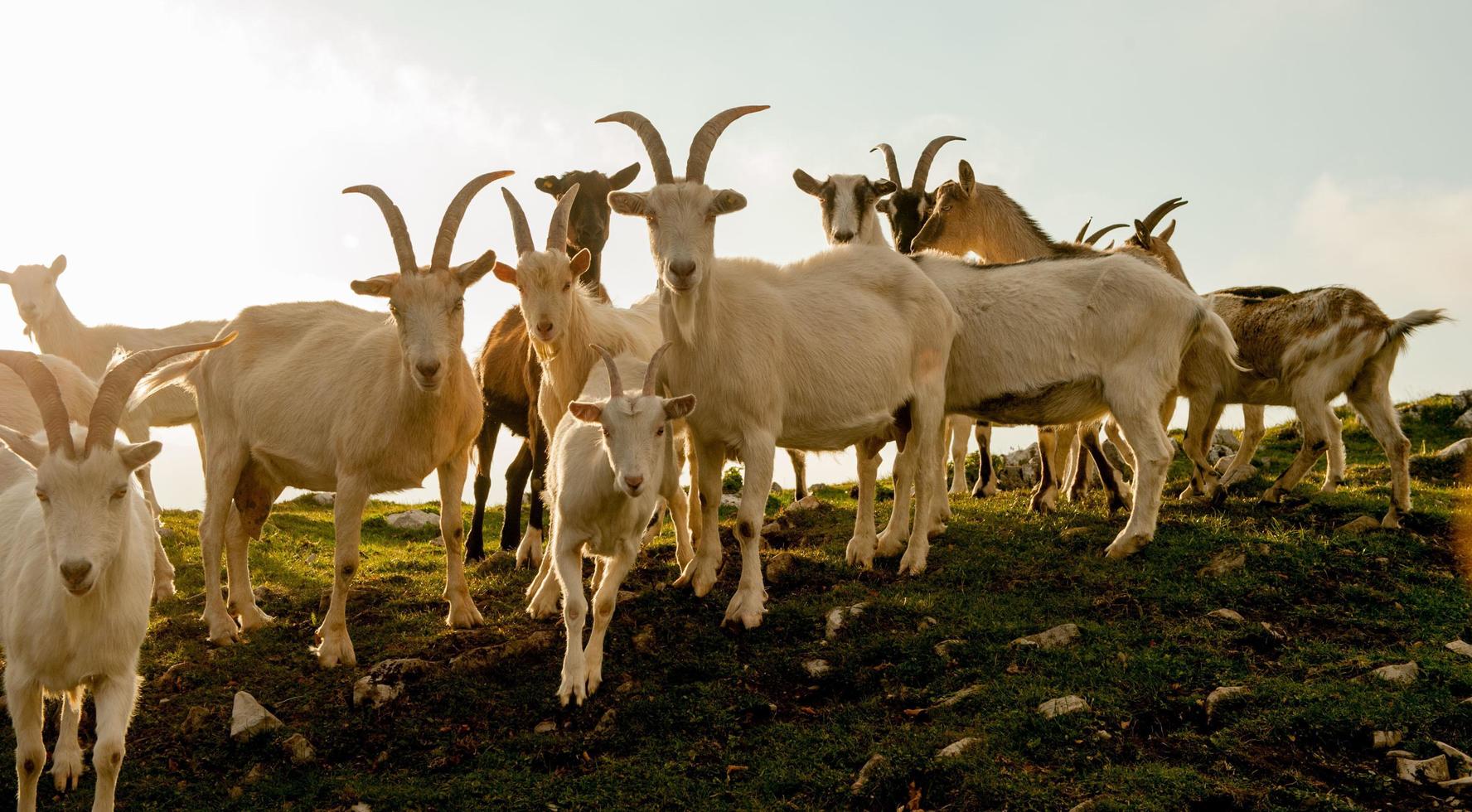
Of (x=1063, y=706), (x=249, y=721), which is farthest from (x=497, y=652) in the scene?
(x=1063, y=706)

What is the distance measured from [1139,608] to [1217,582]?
2.77 feet

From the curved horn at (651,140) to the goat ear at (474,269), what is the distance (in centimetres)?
129

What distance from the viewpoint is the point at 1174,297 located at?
920 centimetres

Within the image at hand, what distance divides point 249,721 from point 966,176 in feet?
29.8

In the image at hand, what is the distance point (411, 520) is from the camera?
14156mm

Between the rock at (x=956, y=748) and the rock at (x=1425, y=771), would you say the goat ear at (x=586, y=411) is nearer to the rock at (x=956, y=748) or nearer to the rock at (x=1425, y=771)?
the rock at (x=956, y=748)

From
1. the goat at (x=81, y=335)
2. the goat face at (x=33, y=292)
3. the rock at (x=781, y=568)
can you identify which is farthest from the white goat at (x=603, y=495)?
the goat face at (x=33, y=292)

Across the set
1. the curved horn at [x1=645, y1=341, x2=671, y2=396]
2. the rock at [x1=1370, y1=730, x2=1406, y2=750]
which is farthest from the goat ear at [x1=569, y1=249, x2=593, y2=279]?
the rock at [x1=1370, y1=730, x2=1406, y2=750]

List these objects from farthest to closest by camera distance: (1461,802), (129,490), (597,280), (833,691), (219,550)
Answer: (597,280), (219,550), (833,691), (129,490), (1461,802)

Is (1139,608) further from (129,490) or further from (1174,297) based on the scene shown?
(129,490)

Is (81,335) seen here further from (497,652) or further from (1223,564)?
(1223,564)

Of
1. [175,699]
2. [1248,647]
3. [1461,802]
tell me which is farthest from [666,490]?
[1461,802]

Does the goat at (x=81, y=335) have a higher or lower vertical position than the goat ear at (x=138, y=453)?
higher

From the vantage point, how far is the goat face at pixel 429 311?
24.1 ft
